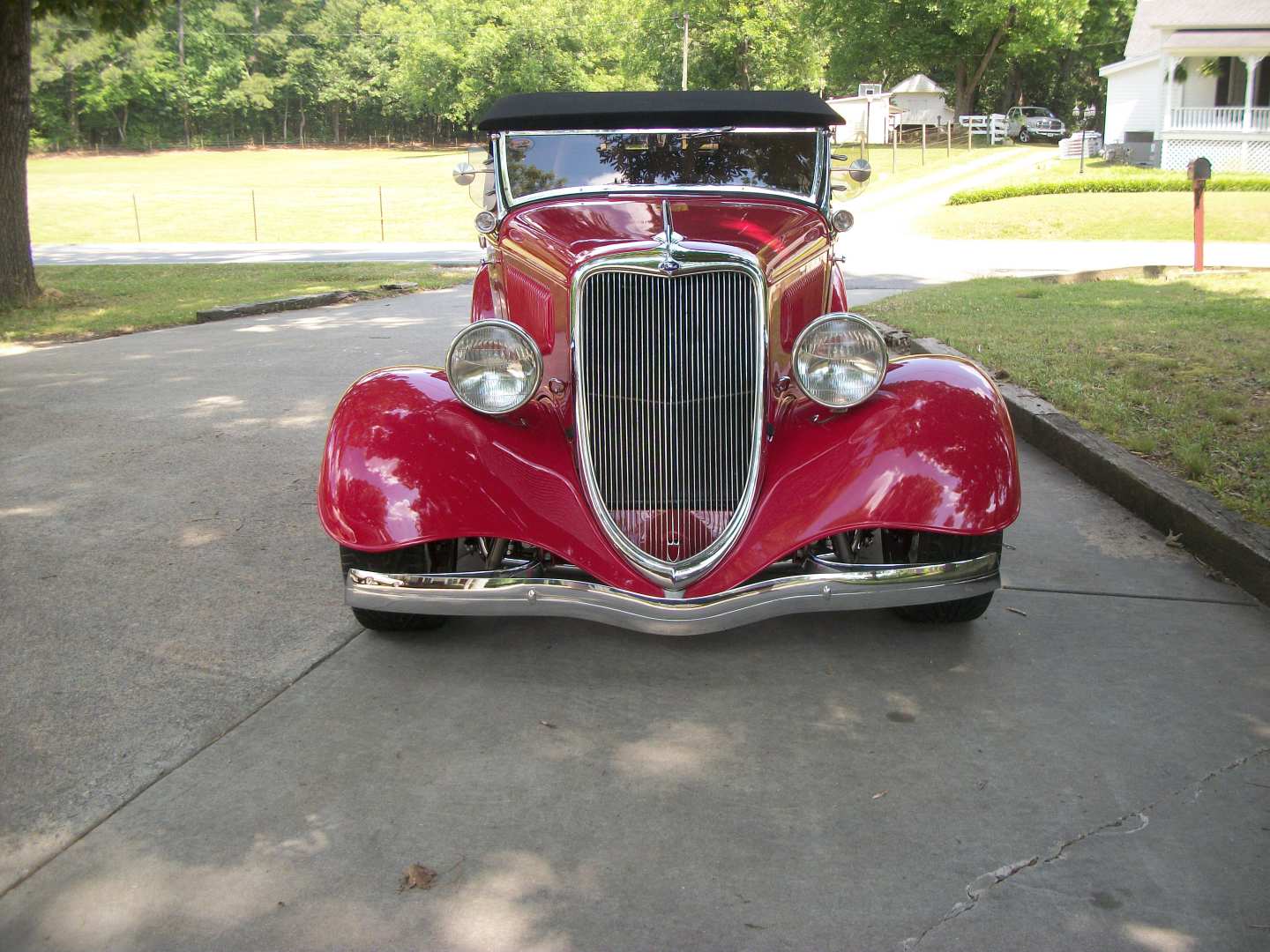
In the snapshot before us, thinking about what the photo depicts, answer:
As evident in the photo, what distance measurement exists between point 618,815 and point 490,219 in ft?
9.93

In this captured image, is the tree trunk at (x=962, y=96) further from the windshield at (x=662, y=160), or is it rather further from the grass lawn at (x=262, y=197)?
the windshield at (x=662, y=160)

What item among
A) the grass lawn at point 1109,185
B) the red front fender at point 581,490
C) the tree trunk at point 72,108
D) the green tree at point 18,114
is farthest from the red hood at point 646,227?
the tree trunk at point 72,108

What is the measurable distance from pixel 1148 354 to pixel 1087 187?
830 inches

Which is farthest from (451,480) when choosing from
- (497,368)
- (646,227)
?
(646,227)

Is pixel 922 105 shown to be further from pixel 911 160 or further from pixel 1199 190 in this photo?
pixel 1199 190

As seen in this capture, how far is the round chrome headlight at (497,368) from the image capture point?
12.9 ft

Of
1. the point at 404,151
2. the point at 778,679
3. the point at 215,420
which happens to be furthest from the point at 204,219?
the point at 404,151

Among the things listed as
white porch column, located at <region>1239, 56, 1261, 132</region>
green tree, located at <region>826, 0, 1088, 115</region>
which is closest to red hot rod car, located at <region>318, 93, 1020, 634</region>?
white porch column, located at <region>1239, 56, 1261, 132</region>

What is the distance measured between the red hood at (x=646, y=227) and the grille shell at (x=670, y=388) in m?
0.21

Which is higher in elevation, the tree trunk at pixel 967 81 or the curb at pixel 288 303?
the tree trunk at pixel 967 81

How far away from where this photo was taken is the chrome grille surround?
3875mm

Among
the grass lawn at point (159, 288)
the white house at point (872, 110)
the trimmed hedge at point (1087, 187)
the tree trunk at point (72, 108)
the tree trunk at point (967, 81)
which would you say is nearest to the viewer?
the grass lawn at point (159, 288)

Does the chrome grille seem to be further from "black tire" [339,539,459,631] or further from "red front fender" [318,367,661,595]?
"black tire" [339,539,459,631]

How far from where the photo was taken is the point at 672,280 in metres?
3.89
